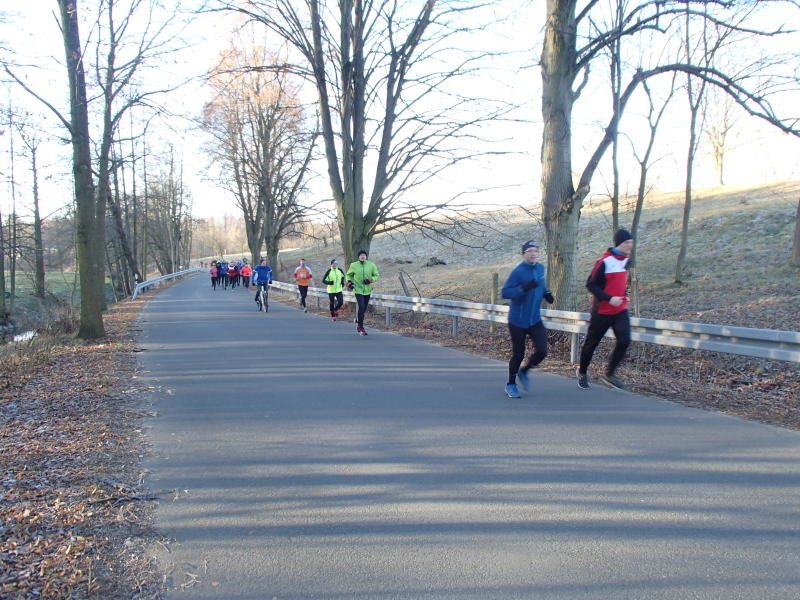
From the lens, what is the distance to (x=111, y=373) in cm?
870

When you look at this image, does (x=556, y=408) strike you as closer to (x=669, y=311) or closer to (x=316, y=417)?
(x=316, y=417)

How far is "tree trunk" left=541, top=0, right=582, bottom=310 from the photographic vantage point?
10391 millimetres

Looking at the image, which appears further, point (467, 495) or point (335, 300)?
point (335, 300)

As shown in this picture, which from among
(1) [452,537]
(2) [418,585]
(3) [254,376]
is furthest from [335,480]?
(3) [254,376]

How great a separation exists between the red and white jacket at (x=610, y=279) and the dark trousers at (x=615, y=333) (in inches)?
4.2

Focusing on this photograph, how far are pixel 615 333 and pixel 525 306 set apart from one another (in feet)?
3.63

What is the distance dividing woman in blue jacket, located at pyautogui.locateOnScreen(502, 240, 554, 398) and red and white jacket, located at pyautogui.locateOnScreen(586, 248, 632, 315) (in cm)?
55

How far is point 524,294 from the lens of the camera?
695 cm

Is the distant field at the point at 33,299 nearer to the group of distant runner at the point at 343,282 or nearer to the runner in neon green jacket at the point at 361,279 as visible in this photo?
the group of distant runner at the point at 343,282

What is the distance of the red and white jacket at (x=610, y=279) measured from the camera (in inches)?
272

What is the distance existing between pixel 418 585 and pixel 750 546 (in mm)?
1834

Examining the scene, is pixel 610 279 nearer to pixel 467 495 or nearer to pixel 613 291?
pixel 613 291

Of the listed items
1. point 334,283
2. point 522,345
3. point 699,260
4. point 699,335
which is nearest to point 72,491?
point 522,345

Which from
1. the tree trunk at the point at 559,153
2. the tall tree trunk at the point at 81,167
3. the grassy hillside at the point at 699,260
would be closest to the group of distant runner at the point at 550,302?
the tree trunk at the point at 559,153
